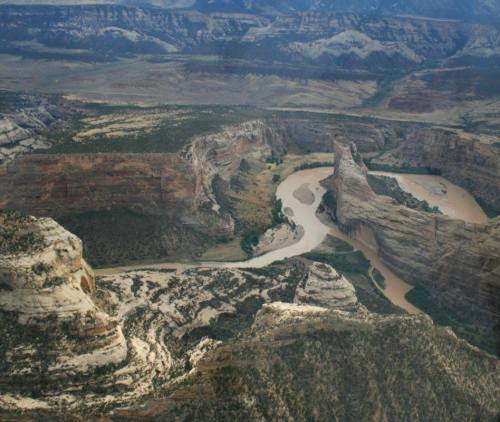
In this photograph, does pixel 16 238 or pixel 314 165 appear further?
pixel 314 165

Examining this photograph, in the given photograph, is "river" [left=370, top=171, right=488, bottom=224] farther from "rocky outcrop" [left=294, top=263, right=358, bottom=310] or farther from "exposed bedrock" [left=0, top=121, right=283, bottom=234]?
"rocky outcrop" [left=294, top=263, right=358, bottom=310]

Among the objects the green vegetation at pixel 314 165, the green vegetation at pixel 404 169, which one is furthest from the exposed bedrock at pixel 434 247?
the green vegetation at pixel 314 165

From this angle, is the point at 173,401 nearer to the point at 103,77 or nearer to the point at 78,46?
the point at 103,77

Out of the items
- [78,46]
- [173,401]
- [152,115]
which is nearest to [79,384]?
[173,401]

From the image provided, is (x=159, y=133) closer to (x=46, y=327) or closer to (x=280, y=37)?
(x=46, y=327)

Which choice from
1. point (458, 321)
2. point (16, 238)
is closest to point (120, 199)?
point (16, 238)

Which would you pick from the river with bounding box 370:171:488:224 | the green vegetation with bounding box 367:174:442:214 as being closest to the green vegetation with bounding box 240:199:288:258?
the green vegetation with bounding box 367:174:442:214
